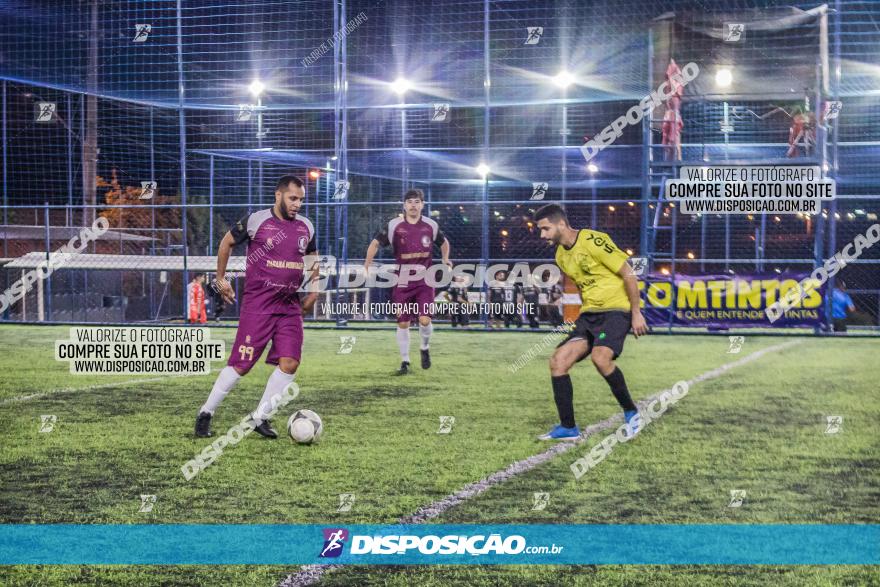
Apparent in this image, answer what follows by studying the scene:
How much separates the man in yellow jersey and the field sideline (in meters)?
0.42

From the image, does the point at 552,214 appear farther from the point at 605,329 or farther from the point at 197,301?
the point at 197,301

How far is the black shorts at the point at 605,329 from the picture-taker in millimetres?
7227

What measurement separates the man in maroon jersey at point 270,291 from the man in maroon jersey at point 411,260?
4695mm

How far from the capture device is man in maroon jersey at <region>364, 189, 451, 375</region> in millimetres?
12094

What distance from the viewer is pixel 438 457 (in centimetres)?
669

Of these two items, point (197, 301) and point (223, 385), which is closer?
point (223, 385)

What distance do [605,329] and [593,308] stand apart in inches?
7.5

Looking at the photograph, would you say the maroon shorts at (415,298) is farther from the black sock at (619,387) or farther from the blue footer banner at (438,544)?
the blue footer banner at (438,544)

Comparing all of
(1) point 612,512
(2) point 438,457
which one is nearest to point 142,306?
(2) point 438,457

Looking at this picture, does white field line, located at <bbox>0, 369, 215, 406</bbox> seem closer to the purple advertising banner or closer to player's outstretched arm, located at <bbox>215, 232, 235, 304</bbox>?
player's outstretched arm, located at <bbox>215, 232, 235, 304</bbox>

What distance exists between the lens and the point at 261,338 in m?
7.30

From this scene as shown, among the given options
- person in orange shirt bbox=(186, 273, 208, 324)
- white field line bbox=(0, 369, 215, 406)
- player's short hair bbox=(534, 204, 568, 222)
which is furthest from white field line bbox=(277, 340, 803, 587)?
person in orange shirt bbox=(186, 273, 208, 324)

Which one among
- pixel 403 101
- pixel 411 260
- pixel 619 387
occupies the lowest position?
pixel 619 387

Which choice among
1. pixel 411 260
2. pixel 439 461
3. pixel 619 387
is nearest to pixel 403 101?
pixel 411 260
